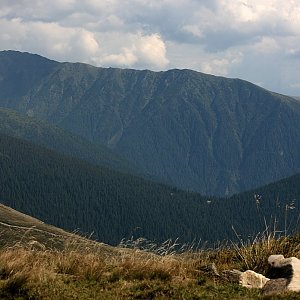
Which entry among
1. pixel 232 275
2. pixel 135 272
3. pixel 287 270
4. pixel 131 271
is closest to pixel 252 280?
pixel 232 275

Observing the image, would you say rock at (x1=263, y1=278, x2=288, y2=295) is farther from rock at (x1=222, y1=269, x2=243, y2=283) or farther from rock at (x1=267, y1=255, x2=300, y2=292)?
rock at (x1=222, y1=269, x2=243, y2=283)

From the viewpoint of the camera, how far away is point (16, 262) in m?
11.5

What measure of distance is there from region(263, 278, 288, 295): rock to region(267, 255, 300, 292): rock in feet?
0.28

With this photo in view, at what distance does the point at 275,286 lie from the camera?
10.2m

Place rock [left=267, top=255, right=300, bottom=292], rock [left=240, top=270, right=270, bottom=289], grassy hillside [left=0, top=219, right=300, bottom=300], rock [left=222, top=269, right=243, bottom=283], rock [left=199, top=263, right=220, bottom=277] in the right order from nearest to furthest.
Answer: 1. grassy hillside [left=0, top=219, right=300, bottom=300]
2. rock [left=267, top=255, right=300, bottom=292]
3. rock [left=240, top=270, right=270, bottom=289]
4. rock [left=222, top=269, right=243, bottom=283]
5. rock [left=199, top=263, right=220, bottom=277]

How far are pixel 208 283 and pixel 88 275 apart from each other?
285 cm

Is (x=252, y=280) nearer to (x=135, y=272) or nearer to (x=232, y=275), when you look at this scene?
(x=232, y=275)

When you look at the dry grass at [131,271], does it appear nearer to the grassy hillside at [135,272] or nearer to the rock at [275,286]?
the grassy hillside at [135,272]

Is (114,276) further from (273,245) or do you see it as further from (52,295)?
(273,245)

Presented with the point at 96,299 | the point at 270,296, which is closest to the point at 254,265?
the point at 270,296

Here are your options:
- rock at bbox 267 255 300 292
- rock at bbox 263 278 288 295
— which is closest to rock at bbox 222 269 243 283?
rock at bbox 263 278 288 295

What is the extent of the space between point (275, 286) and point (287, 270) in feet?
2.88

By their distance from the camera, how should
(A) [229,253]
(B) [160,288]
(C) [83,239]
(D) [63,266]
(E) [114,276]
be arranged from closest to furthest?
(B) [160,288] → (E) [114,276] → (D) [63,266] → (A) [229,253] → (C) [83,239]

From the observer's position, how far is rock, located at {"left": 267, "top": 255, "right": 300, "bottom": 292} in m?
10.2
